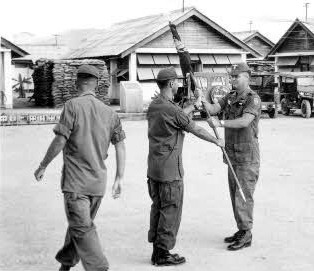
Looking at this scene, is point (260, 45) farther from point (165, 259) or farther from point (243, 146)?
point (165, 259)

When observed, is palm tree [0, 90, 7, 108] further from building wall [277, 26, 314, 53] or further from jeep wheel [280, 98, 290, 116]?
building wall [277, 26, 314, 53]

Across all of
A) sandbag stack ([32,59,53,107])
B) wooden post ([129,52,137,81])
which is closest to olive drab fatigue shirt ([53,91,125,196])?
sandbag stack ([32,59,53,107])

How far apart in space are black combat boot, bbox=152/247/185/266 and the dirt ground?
8 cm

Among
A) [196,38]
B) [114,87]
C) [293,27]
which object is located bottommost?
[114,87]

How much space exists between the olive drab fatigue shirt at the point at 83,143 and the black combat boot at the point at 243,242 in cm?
180

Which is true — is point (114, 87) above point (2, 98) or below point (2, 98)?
above

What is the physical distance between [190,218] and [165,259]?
1.90 m

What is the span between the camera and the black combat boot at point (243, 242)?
6.24 meters

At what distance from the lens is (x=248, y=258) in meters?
5.96

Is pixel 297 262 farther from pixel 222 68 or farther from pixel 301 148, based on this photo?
pixel 222 68

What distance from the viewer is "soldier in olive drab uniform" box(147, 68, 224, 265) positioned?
5.81 metres

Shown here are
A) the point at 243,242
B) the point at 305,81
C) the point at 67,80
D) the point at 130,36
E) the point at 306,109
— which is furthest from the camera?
the point at 130,36

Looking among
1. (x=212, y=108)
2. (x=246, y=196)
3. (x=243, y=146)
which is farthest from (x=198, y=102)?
(x=246, y=196)

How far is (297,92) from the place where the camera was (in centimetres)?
2653
